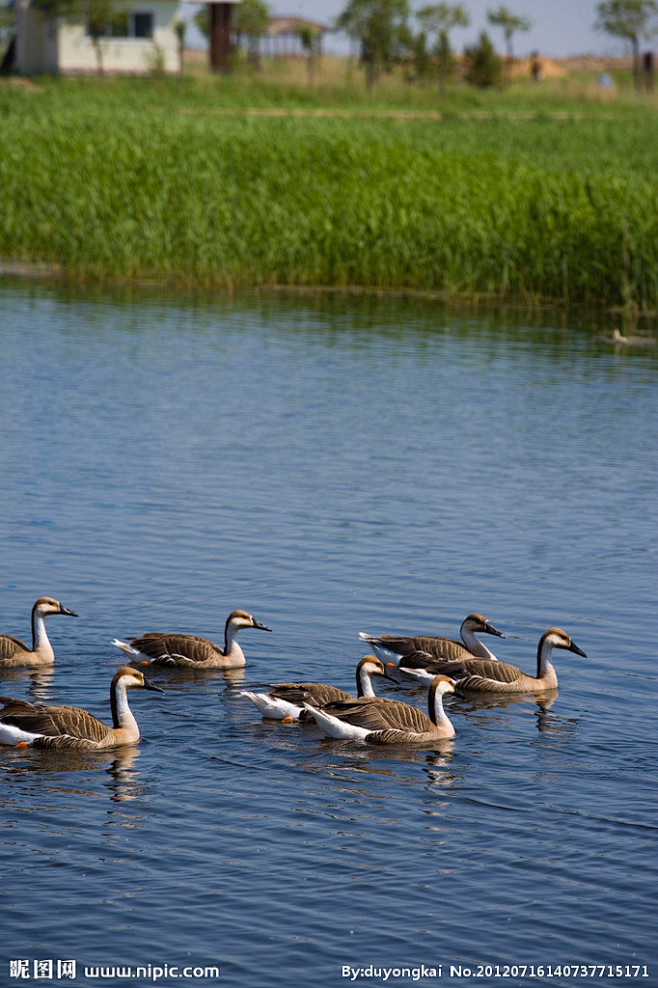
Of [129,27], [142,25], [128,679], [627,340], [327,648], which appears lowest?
[327,648]

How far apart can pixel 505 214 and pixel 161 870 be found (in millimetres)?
27579

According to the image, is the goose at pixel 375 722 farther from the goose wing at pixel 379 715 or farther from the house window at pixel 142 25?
the house window at pixel 142 25

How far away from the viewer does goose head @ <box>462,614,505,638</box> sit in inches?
527

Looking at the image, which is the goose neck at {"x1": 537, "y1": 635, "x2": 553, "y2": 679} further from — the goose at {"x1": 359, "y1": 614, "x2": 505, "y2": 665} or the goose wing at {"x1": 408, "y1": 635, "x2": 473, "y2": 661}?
the goose wing at {"x1": 408, "y1": 635, "x2": 473, "y2": 661}

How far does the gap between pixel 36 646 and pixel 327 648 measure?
8.35ft

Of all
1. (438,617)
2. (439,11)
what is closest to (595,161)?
(438,617)

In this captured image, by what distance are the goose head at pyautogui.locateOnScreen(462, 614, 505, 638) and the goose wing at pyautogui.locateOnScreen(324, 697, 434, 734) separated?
2.06 meters

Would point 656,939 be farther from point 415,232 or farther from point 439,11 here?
point 439,11

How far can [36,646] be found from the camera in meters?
13.0

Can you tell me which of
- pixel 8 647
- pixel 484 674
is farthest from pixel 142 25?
pixel 484 674

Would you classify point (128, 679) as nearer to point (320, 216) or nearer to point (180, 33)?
point (320, 216)

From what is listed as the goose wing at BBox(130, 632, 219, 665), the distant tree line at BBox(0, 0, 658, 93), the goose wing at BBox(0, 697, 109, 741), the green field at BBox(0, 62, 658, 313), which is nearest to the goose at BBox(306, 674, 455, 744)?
the goose wing at BBox(0, 697, 109, 741)

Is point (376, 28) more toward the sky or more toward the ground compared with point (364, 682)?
more toward the sky

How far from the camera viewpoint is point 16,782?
416 inches
